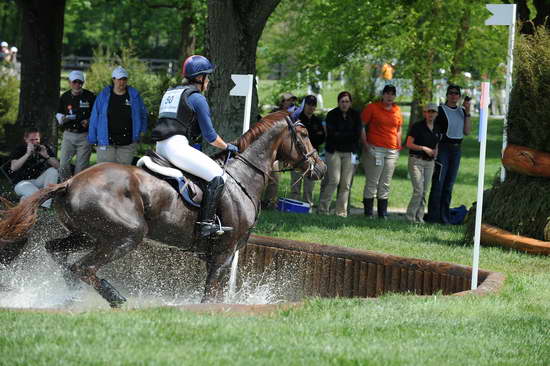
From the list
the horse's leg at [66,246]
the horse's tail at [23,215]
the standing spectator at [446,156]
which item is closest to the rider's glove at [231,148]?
the horse's leg at [66,246]

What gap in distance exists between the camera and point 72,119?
14711mm

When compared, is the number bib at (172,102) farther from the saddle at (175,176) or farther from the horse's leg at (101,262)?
the horse's leg at (101,262)

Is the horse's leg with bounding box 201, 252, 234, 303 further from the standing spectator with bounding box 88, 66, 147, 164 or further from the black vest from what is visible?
the standing spectator with bounding box 88, 66, 147, 164

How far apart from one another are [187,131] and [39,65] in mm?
10405

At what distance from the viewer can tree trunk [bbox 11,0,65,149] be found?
1841 centimetres

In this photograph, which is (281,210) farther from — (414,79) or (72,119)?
(414,79)

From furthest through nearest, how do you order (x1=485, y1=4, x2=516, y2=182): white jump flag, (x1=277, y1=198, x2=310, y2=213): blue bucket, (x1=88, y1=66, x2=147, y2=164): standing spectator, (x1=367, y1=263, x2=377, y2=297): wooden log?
(x1=277, y1=198, x2=310, y2=213): blue bucket
(x1=88, y1=66, x2=147, y2=164): standing spectator
(x1=485, y1=4, x2=516, y2=182): white jump flag
(x1=367, y1=263, x2=377, y2=297): wooden log

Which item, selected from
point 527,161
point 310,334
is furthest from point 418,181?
point 310,334

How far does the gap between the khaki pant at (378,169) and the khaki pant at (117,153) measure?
3872 mm

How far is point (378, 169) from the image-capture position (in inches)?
610

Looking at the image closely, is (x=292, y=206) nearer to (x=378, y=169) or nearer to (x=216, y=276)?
(x=378, y=169)

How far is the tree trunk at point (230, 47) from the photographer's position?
1391cm

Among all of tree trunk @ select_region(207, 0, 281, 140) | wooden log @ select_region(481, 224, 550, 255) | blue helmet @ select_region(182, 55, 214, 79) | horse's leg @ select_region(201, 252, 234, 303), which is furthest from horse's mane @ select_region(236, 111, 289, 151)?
tree trunk @ select_region(207, 0, 281, 140)

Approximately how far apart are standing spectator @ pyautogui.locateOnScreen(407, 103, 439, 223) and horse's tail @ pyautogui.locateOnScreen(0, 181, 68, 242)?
8.13m
